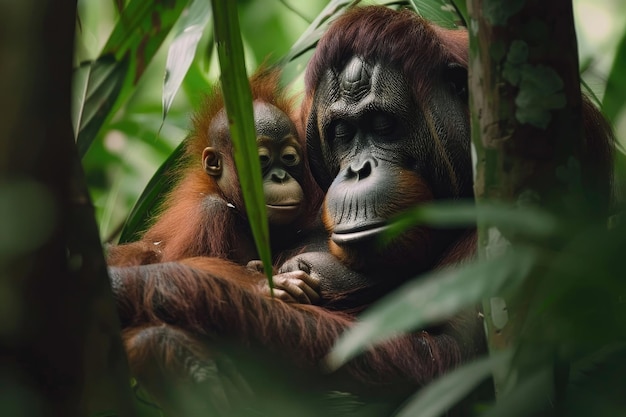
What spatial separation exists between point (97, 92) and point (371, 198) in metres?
0.75

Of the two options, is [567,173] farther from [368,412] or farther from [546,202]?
[368,412]

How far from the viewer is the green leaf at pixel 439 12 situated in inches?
114

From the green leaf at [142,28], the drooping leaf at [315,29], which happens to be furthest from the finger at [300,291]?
the drooping leaf at [315,29]

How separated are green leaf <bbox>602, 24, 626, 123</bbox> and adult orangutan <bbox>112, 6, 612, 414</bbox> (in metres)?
0.75

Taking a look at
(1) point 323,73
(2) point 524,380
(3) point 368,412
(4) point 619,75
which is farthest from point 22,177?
(1) point 323,73

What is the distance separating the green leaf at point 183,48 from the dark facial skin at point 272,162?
32cm

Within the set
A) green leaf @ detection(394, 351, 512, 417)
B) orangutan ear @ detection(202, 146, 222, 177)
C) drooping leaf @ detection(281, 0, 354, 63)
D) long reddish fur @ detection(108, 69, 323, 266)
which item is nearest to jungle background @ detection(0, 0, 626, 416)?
green leaf @ detection(394, 351, 512, 417)

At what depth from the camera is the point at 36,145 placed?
1032mm

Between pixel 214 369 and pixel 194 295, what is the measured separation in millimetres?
209

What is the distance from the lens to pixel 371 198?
7.66 ft

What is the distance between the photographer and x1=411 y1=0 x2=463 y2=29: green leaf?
2908 millimetres

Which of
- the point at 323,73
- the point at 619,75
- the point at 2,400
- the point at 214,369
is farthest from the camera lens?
the point at 323,73

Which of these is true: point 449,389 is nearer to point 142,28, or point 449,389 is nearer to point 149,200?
point 142,28

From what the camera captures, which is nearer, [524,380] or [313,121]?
[524,380]
